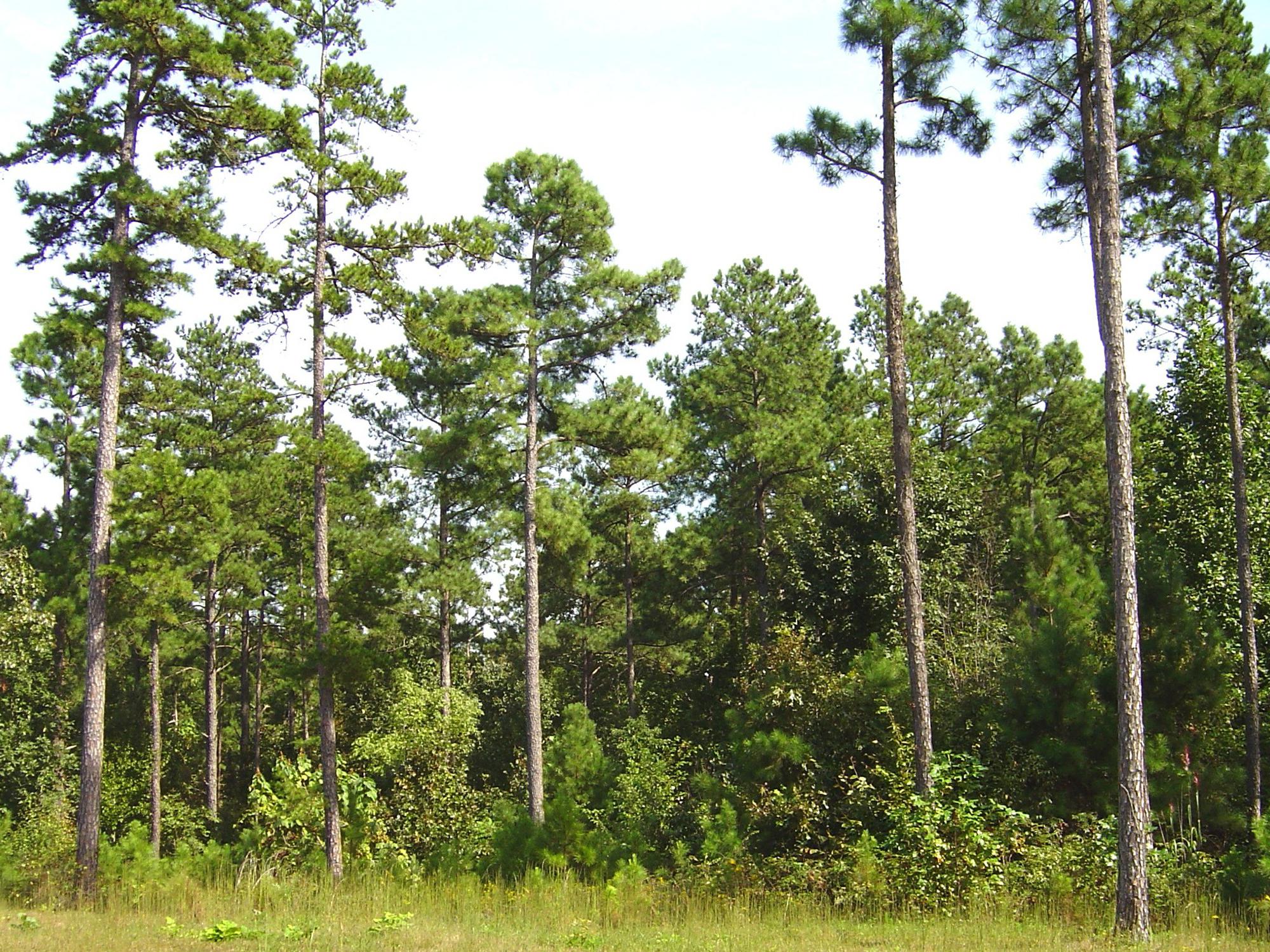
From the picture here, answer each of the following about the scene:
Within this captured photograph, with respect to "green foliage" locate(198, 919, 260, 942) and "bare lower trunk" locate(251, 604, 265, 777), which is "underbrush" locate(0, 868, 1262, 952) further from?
"bare lower trunk" locate(251, 604, 265, 777)

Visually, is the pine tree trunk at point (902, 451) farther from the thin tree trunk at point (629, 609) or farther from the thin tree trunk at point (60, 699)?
the thin tree trunk at point (60, 699)

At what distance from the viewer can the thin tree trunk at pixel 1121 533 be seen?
10305 millimetres

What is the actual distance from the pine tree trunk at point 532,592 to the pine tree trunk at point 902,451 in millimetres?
8584

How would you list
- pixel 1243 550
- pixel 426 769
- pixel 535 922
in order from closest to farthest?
pixel 535 922
pixel 1243 550
pixel 426 769

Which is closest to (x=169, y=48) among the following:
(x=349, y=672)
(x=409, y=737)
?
(x=349, y=672)

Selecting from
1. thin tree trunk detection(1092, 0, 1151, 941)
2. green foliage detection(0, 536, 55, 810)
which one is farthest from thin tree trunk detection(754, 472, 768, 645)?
green foliage detection(0, 536, 55, 810)

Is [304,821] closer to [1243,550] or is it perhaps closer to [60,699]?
[60,699]

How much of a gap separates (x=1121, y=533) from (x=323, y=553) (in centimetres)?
1222

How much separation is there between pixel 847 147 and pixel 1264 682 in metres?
10.8

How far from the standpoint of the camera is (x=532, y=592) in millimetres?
21516

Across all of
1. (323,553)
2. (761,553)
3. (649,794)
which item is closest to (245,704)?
(649,794)

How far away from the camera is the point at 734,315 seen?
96.6 feet

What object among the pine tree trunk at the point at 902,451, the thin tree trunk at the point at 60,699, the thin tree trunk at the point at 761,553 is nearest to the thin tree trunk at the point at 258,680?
the thin tree trunk at the point at 60,699

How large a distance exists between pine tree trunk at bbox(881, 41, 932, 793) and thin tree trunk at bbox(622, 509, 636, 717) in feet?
54.7
